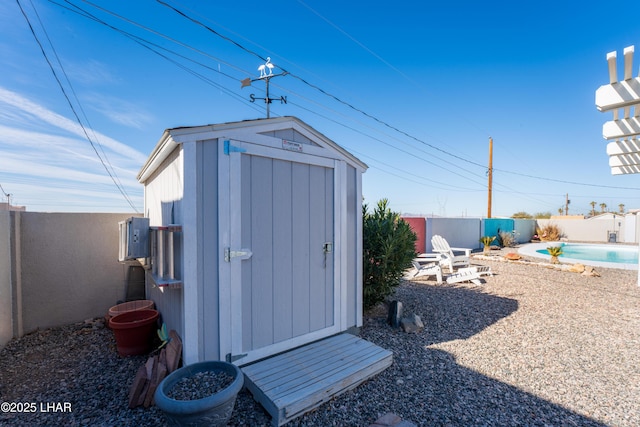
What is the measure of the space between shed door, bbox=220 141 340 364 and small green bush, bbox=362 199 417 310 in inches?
39.5

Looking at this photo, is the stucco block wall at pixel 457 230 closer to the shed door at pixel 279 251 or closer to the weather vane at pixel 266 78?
the weather vane at pixel 266 78

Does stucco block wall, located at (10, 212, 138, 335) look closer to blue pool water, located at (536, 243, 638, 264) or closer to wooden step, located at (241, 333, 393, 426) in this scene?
wooden step, located at (241, 333, 393, 426)

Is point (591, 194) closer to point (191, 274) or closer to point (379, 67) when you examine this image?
point (379, 67)

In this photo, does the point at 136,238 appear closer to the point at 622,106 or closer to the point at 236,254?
the point at 236,254

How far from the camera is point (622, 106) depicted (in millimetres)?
2797

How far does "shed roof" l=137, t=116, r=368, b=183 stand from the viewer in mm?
2049

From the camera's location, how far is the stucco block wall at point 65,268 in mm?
3334

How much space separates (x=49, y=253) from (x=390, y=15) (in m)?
7.62

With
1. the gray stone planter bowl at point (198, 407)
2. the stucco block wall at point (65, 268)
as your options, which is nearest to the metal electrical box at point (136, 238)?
the gray stone planter bowl at point (198, 407)

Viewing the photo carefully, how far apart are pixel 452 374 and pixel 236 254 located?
6.95 ft

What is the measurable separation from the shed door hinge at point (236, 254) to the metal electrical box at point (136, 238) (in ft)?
3.23

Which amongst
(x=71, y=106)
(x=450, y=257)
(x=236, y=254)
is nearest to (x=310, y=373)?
(x=236, y=254)

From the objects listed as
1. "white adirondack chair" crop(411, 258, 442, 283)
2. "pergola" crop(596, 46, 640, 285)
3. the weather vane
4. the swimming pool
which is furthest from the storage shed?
the swimming pool

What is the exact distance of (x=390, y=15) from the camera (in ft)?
20.5
